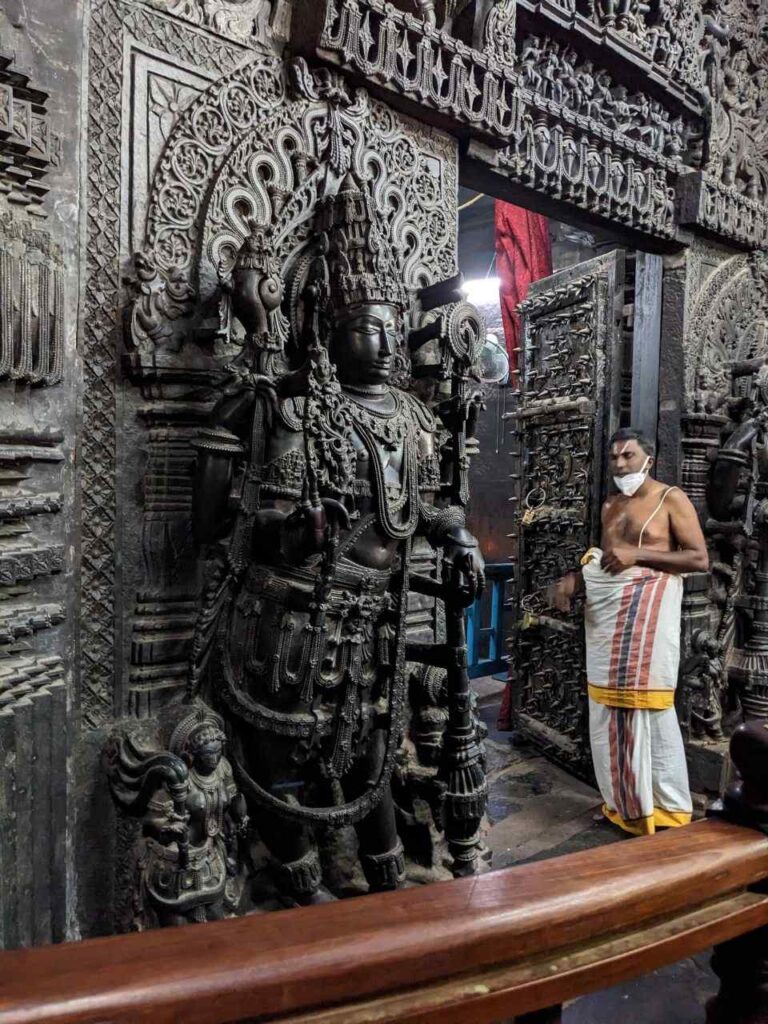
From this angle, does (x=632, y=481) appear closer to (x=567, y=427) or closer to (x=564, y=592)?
(x=564, y=592)

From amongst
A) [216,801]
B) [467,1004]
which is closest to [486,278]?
[216,801]

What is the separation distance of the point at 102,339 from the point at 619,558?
2.50 m

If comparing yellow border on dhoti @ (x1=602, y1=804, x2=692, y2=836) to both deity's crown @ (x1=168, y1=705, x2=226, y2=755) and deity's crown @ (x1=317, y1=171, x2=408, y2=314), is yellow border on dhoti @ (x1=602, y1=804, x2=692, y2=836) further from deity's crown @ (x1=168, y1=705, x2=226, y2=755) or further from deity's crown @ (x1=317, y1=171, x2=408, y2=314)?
deity's crown @ (x1=317, y1=171, x2=408, y2=314)

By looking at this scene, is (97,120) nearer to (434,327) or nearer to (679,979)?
(434,327)

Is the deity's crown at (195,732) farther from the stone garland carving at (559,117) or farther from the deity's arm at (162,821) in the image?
the stone garland carving at (559,117)

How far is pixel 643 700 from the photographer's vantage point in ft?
11.1

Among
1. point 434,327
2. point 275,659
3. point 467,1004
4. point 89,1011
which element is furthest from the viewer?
point 434,327

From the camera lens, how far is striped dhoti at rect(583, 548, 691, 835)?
133 inches

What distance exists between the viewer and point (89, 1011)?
67 centimetres

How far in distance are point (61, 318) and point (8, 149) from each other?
1.28 ft

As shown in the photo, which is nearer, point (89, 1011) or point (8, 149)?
point (89, 1011)

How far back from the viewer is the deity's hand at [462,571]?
2.16 m

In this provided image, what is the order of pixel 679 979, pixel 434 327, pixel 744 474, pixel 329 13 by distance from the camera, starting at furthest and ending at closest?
pixel 744 474 < pixel 679 979 < pixel 434 327 < pixel 329 13

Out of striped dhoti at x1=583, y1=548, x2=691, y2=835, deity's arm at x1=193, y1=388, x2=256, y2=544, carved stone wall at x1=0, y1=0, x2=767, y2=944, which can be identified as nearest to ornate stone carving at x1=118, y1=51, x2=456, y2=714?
carved stone wall at x1=0, y1=0, x2=767, y2=944
